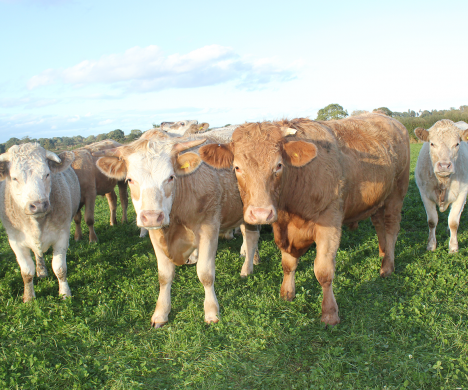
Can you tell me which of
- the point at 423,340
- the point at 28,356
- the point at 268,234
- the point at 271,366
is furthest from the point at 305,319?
the point at 268,234

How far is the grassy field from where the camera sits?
11.6ft

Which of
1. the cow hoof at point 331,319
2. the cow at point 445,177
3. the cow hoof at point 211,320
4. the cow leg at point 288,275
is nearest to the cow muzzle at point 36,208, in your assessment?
the cow hoof at point 211,320

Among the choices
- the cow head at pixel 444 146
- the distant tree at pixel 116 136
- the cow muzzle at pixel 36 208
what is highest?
the distant tree at pixel 116 136

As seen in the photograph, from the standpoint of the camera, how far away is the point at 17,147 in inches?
211

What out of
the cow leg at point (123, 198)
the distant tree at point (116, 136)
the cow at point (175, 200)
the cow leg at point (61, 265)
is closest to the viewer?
the cow at point (175, 200)

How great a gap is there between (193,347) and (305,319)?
4.46 ft

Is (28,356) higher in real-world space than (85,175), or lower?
lower

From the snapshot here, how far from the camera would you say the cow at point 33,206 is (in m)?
5.09

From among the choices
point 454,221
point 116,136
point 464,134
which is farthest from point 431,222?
point 116,136

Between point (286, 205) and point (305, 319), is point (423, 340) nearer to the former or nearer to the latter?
point (305, 319)

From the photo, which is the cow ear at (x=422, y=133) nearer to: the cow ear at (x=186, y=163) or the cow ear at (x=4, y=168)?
the cow ear at (x=186, y=163)

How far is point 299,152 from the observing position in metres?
4.09

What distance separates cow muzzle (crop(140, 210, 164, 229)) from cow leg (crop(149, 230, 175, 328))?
0.89 metres

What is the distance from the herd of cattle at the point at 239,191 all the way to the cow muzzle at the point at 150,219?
1 centimetres
